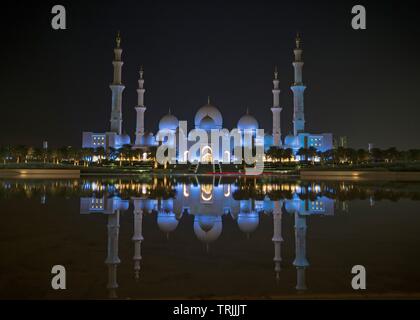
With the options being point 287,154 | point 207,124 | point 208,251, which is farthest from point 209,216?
point 207,124

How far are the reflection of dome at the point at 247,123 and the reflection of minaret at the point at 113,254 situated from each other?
43.9 metres

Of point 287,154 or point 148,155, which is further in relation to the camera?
point 148,155

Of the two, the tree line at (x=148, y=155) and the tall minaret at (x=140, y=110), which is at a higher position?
the tall minaret at (x=140, y=110)

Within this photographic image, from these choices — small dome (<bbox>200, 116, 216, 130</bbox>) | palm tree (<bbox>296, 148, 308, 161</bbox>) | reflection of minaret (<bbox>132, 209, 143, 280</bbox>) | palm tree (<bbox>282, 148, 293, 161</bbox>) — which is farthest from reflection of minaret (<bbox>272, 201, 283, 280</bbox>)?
small dome (<bbox>200, 116, 216, 130</bbox>)

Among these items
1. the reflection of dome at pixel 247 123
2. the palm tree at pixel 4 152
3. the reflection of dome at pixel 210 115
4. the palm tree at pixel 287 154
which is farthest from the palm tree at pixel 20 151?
the palm tree at pixel 287 154

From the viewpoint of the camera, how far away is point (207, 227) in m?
6.03

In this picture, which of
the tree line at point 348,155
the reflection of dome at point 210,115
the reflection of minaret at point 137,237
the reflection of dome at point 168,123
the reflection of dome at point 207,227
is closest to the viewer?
the reflection of minaret at point 137,237

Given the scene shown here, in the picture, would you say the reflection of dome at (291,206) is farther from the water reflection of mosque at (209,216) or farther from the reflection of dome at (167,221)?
the reflection of dome at (167,221)

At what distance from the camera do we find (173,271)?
3.70 metres

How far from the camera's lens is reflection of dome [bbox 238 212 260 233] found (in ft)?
19.2

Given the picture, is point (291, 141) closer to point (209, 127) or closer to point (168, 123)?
point (209, 127)

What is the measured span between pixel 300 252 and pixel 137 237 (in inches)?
86.8

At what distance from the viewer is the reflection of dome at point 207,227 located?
5.27 meters
